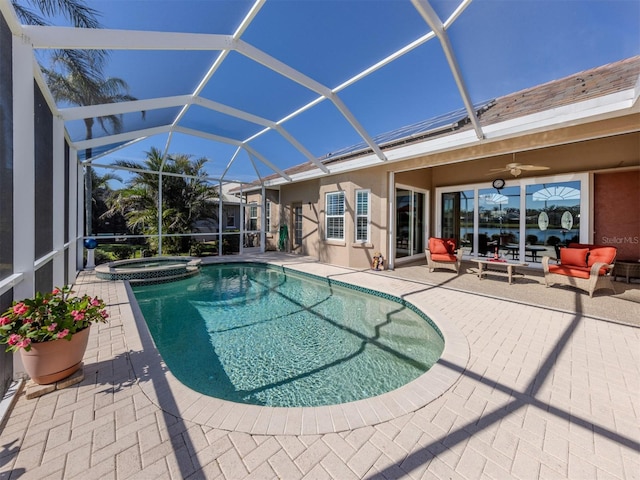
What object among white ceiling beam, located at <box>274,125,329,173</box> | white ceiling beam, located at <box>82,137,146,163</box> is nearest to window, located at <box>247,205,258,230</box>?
white ceiling beam, located at <box>274,125,329,173</box>

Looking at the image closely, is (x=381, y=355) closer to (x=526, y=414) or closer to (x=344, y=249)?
(x=526, y=414)

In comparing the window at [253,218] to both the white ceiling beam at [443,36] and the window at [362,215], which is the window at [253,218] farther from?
the white ceiling beam at [443,36]

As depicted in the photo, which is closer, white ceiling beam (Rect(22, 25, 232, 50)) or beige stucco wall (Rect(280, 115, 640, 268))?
white ceiling beam (Rect(22, 25, 232, 50))

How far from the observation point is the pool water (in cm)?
350

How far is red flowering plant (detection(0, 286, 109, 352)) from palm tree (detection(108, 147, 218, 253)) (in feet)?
34.1

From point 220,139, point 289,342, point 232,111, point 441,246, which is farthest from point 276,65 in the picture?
point 441,246

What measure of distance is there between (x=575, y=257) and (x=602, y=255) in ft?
1.57

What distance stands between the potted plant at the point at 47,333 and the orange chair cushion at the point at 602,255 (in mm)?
9930

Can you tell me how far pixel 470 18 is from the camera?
462 cm

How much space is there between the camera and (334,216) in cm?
1109

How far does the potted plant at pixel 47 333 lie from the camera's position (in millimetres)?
2449

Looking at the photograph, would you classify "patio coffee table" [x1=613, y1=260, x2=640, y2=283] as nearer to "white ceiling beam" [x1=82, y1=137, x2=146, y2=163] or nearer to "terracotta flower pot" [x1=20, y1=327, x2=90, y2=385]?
"terracotta flower pot" [x1=20, y1=327, x2=90, y2=385]

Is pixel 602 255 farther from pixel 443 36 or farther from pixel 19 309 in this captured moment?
pixel 19 309

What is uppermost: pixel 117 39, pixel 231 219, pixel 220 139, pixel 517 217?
pixel 220 139
